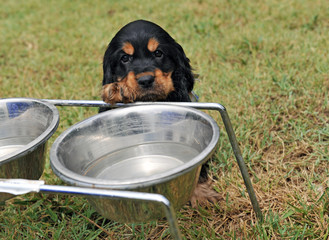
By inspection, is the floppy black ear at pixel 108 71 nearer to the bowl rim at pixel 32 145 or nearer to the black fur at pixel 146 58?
the black fur at pixel 146 58

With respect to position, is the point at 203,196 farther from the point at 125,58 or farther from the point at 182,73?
the point at 125,58

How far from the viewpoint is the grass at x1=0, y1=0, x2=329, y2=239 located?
231 cm

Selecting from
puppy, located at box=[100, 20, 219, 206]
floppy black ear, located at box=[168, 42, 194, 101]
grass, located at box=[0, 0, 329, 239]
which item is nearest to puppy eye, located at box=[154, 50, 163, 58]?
puppy, located at box=[100, 20, 219, 206]

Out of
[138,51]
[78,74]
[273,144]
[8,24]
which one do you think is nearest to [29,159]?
[138,51]

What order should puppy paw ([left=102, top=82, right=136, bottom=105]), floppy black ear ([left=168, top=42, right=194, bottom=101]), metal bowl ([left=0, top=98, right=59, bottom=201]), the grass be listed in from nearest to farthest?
metal bowl ([left=0, top=98, right=59, bottom=201])
puppy paw ([left=102, top=82, right=136, bottom=105])
the grass
floppy black ear ([left=168, top=42, right=194, bottom=101])

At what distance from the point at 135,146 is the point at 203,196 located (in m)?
0.59

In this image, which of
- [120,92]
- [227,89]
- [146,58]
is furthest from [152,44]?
[227,89]

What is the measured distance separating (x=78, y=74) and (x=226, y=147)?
2282 mm

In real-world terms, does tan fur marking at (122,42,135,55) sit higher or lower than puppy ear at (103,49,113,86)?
higher

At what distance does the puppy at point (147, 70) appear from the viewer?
2359 millimetres

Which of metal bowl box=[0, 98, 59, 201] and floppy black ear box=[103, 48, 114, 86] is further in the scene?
floppy black ear box=[103, 48, 114, 86]

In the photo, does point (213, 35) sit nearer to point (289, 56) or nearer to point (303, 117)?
point (289, 56)

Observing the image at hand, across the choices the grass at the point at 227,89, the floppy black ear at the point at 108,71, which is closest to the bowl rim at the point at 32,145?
the grass at the point at 227,89

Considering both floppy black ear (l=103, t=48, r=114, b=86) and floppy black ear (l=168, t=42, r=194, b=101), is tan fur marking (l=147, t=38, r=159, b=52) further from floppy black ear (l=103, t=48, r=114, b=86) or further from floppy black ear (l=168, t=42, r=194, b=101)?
floppy black ear (l=103, t=48, r=114, b=86)
